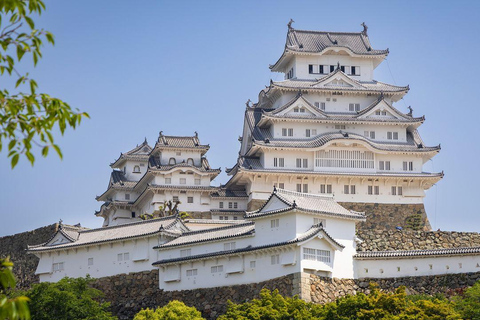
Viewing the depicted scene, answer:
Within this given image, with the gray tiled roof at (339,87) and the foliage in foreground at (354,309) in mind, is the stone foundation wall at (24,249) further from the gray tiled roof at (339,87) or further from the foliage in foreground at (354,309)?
the foliage in foreground at (354,309)

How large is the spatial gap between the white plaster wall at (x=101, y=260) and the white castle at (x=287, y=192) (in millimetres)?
69

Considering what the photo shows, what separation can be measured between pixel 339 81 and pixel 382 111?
13.4 feet

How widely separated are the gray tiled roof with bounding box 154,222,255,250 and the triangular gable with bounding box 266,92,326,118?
56.8 ft

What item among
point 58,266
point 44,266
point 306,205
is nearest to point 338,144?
point 306,205

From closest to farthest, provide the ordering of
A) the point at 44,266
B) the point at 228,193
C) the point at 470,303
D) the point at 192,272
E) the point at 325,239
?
the point at 470,303 < the point at 325,239 < the point at 192,272 < the point at 44,266 < the point at 228,193

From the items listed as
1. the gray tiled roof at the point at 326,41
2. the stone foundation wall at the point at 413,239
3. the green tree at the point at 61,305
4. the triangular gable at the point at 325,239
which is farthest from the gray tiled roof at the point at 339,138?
the green tree at the point at 61,305

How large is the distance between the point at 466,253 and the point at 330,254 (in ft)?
22.1

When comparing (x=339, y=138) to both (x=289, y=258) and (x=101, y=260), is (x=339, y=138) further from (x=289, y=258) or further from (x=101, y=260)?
(x=289, y=258)

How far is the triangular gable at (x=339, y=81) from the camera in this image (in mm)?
66688

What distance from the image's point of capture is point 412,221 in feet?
204

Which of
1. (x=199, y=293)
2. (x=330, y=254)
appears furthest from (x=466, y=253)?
(x=199, y=293)

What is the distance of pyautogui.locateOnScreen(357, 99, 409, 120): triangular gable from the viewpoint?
65562 mm

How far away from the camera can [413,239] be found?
169 feet

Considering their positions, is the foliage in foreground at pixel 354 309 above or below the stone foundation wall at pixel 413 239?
below
